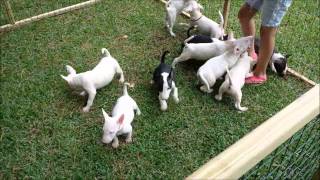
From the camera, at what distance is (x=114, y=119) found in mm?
2580

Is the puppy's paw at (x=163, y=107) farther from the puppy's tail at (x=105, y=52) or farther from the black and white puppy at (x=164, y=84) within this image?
the puppy's tail at (x=105, y=52)

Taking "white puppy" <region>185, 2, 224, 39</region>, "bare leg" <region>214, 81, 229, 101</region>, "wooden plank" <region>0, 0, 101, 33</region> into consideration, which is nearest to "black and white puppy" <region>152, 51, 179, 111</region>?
"bare leg" <region>214, 81, 229, 101</region>

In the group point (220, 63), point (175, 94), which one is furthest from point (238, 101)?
point (175, 94)

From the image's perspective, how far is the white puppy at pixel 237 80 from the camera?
120 inches

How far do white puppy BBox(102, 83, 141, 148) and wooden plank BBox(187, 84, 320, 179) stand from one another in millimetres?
1497

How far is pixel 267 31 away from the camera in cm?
312

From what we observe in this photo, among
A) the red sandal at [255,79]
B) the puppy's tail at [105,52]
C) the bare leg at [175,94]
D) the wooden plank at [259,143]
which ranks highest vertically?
the wooden plank at [259,143]

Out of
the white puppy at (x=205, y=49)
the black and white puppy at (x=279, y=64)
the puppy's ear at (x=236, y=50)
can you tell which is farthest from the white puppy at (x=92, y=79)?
the black and white puppy at (x=279, y=64)

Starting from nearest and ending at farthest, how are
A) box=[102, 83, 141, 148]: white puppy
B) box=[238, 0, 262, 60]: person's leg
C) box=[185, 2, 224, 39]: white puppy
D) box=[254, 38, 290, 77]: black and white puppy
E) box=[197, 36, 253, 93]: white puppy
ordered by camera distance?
box=[102, 83, 141, 148]: white puppy, box=[197, 36, 253, 93]: white puppy, box=[238, 0, 262, 60]: person's leg, box=[254, 38, 290, 77]: black and white puppy, box=[185, 2, 224, 39]: white puppy

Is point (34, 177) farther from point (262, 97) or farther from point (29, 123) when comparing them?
point (262, 97)

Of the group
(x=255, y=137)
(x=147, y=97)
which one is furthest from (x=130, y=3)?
(x=255, y=137)

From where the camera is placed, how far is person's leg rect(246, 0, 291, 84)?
295 cm

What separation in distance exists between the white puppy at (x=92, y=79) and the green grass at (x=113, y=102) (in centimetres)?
11

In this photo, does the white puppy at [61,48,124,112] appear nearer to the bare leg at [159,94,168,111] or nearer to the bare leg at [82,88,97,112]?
the bare leg at [82,88,97,112]
